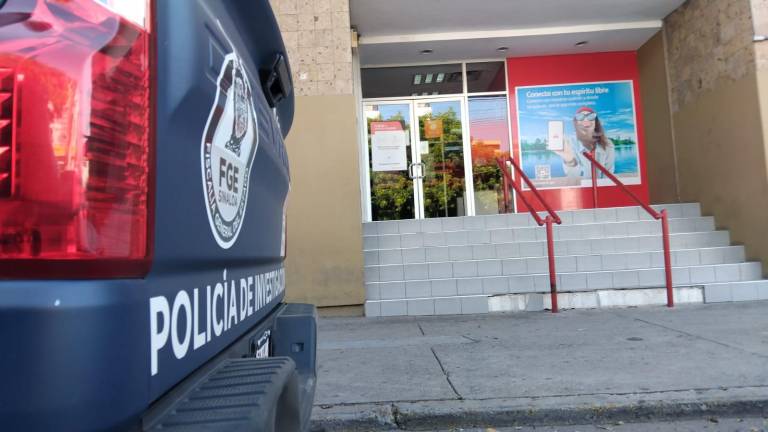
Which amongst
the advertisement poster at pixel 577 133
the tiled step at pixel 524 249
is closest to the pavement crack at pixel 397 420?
the tiled step at pixel 524 249

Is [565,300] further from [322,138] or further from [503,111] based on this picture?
[503,111]

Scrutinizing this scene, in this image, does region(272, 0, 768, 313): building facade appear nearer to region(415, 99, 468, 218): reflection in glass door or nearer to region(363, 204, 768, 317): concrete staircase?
region(415, 99, 468, 218): reflection in glass door

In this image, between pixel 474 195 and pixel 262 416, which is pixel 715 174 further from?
pixel 262 416

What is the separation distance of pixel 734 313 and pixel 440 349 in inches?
140

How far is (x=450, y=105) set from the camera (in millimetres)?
10672

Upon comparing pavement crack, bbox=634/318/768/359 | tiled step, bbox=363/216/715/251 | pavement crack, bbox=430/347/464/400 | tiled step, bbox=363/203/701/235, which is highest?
tiled step, bbox=363/203/701/235

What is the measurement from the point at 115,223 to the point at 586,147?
10556 millimetres

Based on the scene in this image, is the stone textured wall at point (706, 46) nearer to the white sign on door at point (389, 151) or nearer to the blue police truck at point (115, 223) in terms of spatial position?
the white sign on door at point (389, 151)

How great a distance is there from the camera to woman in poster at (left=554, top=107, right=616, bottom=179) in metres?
10.4

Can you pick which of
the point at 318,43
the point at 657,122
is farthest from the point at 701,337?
the point at 657,122

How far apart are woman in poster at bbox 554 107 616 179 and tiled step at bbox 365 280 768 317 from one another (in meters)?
3.96

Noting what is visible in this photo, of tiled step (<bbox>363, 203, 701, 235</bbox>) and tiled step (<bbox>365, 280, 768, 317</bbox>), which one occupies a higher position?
tiled step (<bbox>363, 203, 701, 235</bbox>)

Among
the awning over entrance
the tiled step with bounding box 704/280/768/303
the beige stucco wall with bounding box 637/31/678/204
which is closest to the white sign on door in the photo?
the awning over entrance

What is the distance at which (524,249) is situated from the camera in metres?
7.55
